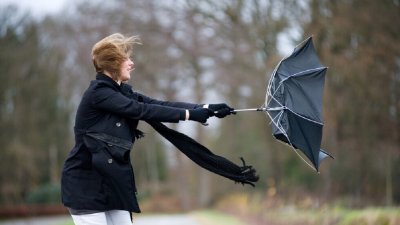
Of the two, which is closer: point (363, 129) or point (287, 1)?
point (363, 129)

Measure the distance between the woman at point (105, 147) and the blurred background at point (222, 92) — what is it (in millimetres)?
6354

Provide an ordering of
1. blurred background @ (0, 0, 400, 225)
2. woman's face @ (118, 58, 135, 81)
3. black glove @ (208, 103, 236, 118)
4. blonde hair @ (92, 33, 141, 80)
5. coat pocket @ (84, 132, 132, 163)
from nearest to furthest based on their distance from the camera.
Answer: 1. coat pocket @ (84, 132, 132, 163)
2. blonde hair @ (92, 33, 141, 80)
3. woman's face @ (118, 58, 135, 81)
4. black glove @ (208, 103, 236, 118)
5. blurred background @ (0, 0, 400, 225)

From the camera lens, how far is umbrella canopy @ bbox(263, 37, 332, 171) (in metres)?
5.20

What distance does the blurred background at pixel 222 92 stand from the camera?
19.1m

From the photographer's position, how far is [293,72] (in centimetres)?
543

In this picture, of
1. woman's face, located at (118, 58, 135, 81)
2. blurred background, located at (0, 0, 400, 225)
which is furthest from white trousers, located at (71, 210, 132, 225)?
blurred background, located at (0, 0, 400, 225)

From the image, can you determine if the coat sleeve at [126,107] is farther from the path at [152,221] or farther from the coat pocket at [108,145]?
the path at [152,221]

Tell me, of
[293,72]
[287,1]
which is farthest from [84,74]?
[293,72]

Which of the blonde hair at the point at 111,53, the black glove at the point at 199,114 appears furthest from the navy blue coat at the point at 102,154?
the black glove at the point at 199,114

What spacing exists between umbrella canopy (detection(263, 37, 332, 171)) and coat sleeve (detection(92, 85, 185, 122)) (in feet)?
2.96

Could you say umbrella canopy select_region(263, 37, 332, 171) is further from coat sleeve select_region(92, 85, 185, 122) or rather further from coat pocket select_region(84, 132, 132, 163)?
coat pocket select_region(84, 132, 132, 163)

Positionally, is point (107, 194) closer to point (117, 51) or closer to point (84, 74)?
point (117, 51)

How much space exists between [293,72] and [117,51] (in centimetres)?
166

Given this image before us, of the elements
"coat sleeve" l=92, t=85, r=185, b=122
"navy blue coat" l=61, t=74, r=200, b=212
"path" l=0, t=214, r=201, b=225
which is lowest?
"path" l=0, t=214, r=201, b=225
